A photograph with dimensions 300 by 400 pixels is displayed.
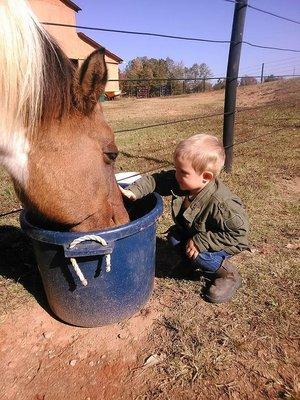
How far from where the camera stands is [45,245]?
193 centimetres

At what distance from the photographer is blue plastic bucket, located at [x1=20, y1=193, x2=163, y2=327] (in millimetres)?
1801

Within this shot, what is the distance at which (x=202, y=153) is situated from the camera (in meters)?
2.24

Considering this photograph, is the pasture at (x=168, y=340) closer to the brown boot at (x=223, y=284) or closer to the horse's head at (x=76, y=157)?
the brown boot at (x=223, y=284)

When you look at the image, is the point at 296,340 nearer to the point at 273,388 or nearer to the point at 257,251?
the point at 273,388

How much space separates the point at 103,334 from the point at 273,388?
1.00 m

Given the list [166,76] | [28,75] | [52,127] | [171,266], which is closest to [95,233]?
[52,127]

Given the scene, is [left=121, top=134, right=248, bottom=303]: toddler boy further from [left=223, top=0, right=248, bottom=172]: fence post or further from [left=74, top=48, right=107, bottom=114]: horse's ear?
[left=223, top=0, right=248, bottom=172]: fence post

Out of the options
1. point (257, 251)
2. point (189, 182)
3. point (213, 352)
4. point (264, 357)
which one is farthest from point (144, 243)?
point (257, 251)

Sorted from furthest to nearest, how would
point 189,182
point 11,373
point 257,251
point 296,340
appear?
1. point 257,251
2. point 189,182
3. point 296,340
4. point 11,373

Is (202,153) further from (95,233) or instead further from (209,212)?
(95,233)

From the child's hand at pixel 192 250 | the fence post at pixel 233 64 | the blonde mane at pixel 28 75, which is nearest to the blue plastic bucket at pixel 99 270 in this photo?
the child's hand at pixel 192 250

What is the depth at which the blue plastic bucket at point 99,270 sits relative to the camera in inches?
70.9

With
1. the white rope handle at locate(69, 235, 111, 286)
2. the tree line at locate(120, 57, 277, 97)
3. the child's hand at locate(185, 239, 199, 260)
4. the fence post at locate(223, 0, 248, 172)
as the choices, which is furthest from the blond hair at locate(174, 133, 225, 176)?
the tree line at locate(120, 57, 277, 97)

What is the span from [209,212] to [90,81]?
3.89 feet
